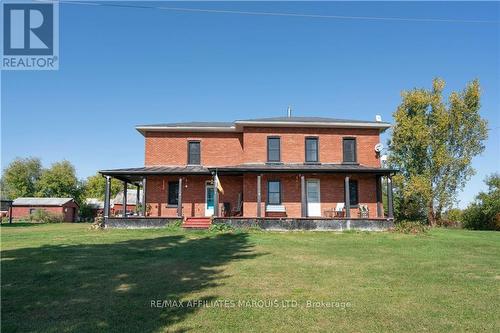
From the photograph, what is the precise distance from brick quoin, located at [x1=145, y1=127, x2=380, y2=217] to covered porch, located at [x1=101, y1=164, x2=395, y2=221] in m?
0.06

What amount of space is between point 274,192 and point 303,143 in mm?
3542

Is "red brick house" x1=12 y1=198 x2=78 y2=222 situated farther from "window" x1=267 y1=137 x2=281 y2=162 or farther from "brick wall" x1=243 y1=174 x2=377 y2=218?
"window" x1=267 y1=137 x2=281 y2=162

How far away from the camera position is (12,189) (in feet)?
240

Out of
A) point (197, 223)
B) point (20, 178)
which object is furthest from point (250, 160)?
point (20, 178)

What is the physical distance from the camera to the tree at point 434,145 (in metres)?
29.2

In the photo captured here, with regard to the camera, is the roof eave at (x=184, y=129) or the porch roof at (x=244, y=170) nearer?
the porch roof at (x=244, y=170)

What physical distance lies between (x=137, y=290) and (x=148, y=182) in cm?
1675

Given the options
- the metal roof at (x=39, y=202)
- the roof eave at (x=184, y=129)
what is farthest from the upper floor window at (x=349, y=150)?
the metal roof at (x=39, y=202)

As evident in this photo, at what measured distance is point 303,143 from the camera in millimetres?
22500

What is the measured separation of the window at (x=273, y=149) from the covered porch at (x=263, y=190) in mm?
662

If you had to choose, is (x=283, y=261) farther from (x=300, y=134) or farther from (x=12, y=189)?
(x=12, y=189)

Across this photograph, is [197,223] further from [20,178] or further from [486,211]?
[20,178]

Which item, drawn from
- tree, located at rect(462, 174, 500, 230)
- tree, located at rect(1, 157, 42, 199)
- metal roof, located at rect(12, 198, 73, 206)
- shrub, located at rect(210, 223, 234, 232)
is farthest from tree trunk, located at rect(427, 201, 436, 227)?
tree, located at rect(1, 157, 42, 199)

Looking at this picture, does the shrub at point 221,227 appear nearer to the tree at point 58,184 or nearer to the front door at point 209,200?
the front door at point 209,200
